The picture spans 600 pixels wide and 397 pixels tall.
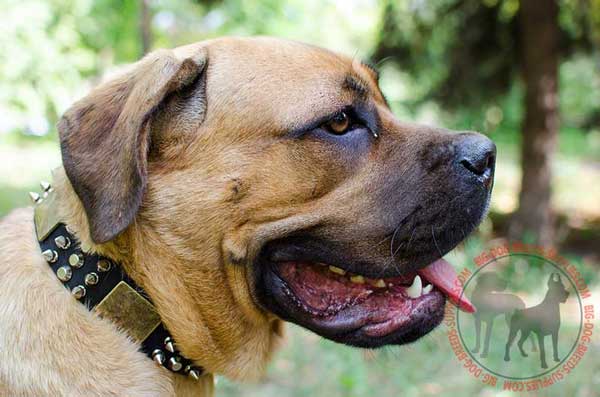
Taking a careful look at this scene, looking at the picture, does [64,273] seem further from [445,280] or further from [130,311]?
[445,280]

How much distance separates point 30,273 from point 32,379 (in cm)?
39

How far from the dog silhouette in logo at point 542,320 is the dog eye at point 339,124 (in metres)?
2.53

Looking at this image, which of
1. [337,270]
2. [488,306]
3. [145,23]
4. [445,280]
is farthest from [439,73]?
[337,270]

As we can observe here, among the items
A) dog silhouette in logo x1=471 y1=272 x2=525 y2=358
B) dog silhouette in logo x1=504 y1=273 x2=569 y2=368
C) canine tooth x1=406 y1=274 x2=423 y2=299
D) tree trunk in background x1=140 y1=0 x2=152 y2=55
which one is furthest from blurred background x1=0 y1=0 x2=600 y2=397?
canine tooth x1=406 y1=274 x2=423 y2=299

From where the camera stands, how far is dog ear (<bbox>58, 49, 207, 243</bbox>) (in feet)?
7.64

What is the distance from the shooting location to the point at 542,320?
4.61 m

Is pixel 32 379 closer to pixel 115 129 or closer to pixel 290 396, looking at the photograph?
pixel 115 129

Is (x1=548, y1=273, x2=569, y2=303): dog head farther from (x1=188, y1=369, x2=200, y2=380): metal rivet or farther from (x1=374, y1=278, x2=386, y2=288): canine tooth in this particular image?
(x1=188, y1=369, x2=200, y2=380): metal rivet

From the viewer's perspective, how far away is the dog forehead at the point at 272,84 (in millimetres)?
2625

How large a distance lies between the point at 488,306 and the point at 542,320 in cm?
86

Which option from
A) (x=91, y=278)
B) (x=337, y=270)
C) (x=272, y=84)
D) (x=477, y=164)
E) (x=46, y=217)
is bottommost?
(x=337, y=270)

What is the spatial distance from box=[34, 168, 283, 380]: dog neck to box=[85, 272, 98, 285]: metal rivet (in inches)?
3.2

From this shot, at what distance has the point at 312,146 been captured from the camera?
2.64 m

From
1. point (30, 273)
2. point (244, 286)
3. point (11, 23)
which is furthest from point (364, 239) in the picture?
point (11, 23)
